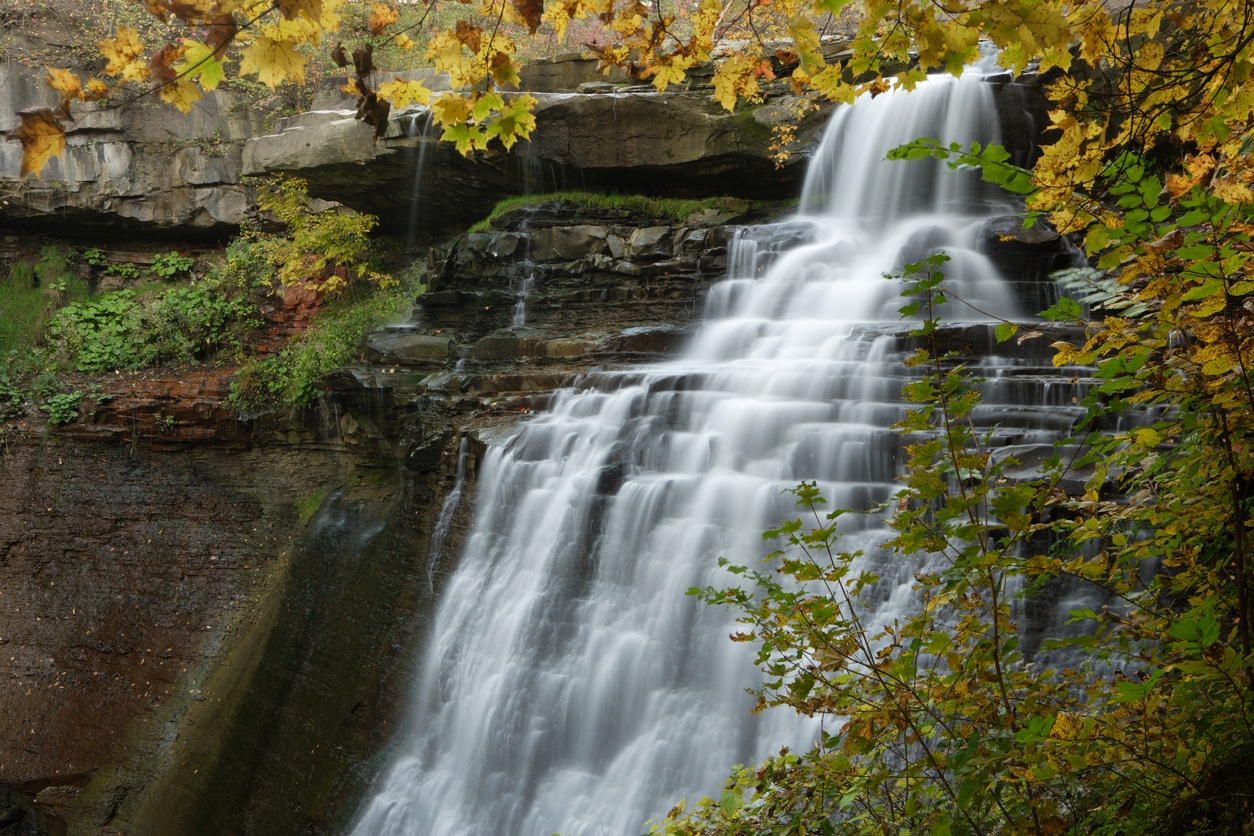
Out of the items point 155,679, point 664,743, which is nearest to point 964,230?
point 664,743

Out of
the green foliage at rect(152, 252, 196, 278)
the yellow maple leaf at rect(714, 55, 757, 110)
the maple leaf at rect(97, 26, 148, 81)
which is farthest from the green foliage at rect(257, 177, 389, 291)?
the maple leaf at rect(97, 26, 148, 81)

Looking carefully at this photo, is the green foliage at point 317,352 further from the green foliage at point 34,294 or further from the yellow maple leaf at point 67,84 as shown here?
the yellow maple leaf at point 67,84

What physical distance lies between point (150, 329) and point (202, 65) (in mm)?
13354

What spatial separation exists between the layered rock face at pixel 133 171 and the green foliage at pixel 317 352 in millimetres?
3680

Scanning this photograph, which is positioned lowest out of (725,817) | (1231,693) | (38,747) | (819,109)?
(38,747)

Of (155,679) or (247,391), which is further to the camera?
(247,391)

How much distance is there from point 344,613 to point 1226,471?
7.63m

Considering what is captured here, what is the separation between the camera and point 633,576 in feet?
19.7

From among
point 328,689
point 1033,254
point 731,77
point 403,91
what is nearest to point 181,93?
point 403,91

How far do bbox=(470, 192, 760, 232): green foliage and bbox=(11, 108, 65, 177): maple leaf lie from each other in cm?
1003

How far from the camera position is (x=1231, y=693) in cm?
195

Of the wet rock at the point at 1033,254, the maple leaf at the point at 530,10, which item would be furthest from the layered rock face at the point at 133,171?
the maple leaf at the point at 530,10

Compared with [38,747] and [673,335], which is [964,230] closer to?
[673,335]

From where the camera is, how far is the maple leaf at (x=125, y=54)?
1.93 metres
